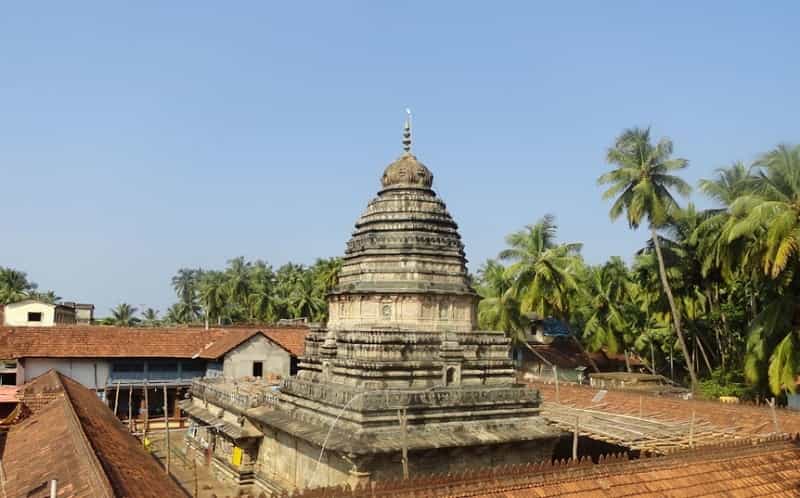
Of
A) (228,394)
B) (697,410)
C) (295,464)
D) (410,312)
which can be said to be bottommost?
(295,464)

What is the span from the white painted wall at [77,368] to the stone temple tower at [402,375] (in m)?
16.9

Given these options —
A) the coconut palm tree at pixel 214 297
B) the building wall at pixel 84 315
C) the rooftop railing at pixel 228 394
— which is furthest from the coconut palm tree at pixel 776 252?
the coconut palm tree at pixel 214 297

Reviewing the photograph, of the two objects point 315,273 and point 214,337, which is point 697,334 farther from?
point 315,273

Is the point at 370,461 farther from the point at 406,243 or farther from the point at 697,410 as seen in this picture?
the point at 697,410

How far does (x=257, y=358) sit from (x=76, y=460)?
86.0ft

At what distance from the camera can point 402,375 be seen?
68.8ft

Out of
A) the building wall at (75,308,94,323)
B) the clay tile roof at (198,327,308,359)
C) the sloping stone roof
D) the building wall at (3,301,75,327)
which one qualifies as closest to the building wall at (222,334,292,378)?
the clay tile roof at (198,327,308,359)

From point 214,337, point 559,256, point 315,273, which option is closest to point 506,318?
point 559,256

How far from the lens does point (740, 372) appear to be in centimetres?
3597

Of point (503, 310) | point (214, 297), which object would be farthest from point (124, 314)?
point (503, 310)

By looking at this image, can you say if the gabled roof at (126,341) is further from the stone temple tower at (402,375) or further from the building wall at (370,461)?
the building wall at (370,461)

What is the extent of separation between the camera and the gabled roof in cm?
3531

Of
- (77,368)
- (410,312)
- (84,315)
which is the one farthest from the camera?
(84,315)

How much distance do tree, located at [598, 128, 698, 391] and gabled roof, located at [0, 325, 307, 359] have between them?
20752mm
